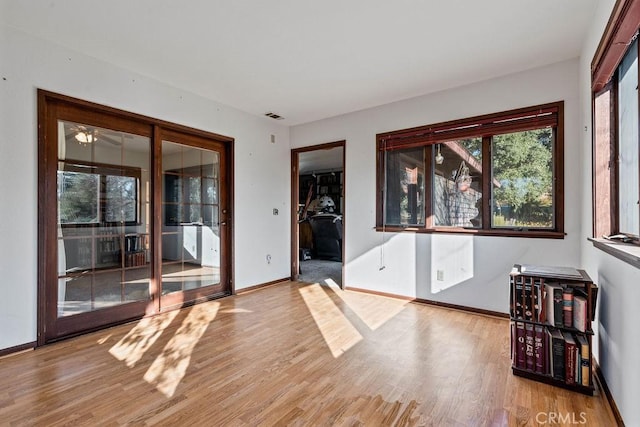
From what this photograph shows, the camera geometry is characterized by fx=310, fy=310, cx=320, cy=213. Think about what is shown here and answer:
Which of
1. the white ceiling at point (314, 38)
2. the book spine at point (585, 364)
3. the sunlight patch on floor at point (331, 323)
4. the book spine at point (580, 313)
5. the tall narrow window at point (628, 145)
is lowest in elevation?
the sunlight patch on floor at point (331, 323)

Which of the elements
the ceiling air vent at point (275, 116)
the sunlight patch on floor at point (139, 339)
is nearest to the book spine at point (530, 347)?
the sunlight patch on floor at point (139, 339)

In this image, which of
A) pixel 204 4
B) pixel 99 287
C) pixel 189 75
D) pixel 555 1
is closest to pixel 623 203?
pixel 555 1

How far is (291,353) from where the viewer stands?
246 centimetres

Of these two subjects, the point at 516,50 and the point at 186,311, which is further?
the point at 186,311

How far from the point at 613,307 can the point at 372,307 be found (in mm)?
2226

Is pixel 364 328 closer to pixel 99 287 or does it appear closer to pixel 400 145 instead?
pixel 400 145

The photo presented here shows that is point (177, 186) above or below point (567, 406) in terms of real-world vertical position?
above

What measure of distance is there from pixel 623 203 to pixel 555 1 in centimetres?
145

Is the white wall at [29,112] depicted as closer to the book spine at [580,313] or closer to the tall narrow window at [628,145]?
the tall narrow window at [628,145]

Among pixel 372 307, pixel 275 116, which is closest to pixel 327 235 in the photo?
pixel 275 116

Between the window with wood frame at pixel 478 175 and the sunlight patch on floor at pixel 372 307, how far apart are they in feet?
3.08

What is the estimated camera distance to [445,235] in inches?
144

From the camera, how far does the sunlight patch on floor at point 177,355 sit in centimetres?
204

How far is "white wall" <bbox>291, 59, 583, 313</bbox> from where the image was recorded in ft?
9.63
